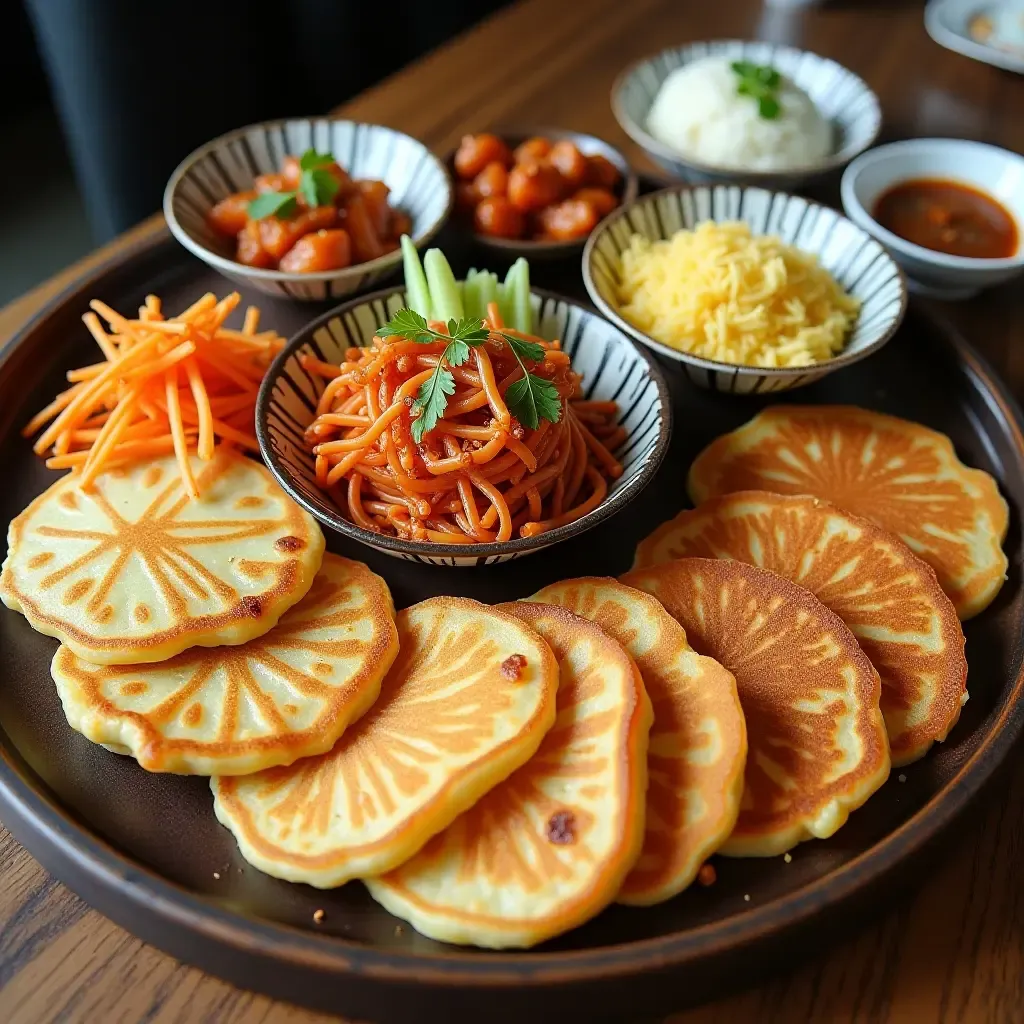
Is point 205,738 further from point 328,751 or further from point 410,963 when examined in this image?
point 410,963

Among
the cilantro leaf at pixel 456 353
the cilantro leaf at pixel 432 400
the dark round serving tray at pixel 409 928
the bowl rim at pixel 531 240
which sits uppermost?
the cilantro leaf at pixel 456 353

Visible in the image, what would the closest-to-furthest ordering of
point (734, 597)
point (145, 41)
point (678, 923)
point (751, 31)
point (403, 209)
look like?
point (678, 923) → point (734, 597) → point (403, 209) → point (145, 41) → point (751, 31)

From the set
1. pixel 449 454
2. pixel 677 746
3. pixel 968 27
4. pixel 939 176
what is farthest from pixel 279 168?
pixel 968 27

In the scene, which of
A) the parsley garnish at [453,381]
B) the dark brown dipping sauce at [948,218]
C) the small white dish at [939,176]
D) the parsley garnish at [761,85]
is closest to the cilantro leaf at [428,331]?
the parsley garnish at [453,381]

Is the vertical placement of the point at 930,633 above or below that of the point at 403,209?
below

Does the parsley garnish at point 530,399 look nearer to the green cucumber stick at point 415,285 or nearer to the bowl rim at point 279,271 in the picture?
the green cucumber stick at point 415,285

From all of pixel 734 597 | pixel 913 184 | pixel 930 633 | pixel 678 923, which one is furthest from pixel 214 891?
pixel 913 184

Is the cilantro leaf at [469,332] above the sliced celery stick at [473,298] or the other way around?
above
